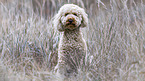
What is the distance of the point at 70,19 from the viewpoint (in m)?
3.65

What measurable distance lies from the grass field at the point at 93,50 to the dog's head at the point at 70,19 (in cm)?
36

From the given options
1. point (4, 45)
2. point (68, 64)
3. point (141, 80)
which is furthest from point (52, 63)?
point (141, 80)

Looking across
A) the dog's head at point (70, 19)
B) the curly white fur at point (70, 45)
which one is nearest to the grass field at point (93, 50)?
A: the curly white fur at point (70, 45)

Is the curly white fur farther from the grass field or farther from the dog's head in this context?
the grass field

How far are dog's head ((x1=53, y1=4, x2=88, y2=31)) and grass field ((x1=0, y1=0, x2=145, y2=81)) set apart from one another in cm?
36

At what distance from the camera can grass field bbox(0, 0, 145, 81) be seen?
318 centimetres

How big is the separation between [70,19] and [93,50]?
0.88 m

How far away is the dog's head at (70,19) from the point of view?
12.1 feet

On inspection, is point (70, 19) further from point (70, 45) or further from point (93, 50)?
point (93, 50)

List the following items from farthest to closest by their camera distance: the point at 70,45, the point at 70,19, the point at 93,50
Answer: the point at 93,50
the point at 70,45
the point at 70,19

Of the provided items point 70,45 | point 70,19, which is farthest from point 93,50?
point 70,19

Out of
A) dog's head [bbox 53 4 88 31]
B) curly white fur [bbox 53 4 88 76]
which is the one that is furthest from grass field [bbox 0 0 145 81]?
dog's head [bbox 53 4 88 31]

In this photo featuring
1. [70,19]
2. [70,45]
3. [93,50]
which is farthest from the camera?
[93,50]

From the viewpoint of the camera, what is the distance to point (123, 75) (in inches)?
116
